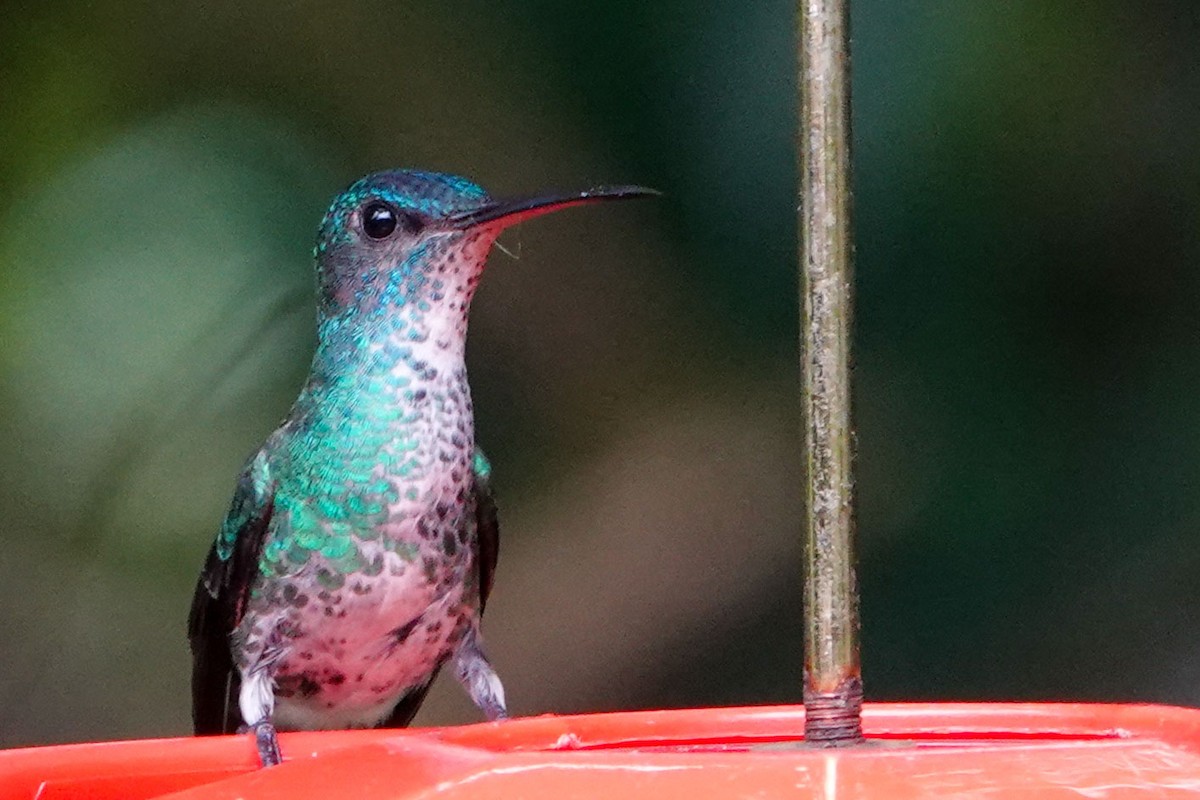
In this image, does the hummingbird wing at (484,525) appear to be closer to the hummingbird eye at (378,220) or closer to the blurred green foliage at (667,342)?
the hummingbird eye at (378,220)

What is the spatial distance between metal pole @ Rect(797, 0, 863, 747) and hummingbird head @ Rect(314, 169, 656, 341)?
1.02m

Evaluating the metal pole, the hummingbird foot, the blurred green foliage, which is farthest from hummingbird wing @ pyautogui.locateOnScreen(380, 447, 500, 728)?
the metal pole

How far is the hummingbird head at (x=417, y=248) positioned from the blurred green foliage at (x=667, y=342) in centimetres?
87

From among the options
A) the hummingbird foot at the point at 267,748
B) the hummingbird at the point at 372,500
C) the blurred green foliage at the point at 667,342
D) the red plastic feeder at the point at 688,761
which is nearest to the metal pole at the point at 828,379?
the red plastic feeder at the point at 688,761

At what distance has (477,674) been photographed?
6.68 feet

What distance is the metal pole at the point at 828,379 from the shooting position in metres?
0.78

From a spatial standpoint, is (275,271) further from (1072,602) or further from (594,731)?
(594,731)

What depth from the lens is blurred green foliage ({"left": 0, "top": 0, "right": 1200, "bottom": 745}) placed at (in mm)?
2750

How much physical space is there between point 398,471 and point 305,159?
44.8 inches

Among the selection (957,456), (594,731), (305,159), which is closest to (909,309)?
(957,456)

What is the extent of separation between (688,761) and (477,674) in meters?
1.47

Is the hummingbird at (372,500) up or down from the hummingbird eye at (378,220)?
down

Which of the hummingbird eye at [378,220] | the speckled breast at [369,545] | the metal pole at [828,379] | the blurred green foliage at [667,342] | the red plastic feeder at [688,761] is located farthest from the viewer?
the blurred green foliage at [667,342]

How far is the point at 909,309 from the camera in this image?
288cm
